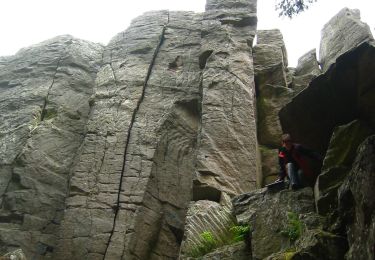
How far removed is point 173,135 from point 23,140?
766cm

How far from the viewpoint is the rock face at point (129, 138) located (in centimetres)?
1794

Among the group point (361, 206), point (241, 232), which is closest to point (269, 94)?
point (241, 232)

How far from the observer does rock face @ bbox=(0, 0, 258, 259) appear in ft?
58.9

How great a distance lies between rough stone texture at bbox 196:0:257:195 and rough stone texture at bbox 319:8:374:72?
4.99 meters

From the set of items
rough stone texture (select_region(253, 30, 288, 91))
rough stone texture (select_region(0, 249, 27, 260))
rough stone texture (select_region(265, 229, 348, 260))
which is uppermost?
rough stone texture (select_region(253, 30, 288, 91))

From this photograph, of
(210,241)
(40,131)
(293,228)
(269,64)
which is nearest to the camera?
(293,228)

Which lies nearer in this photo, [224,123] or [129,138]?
[224,123]

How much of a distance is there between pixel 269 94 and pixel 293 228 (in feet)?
45.7

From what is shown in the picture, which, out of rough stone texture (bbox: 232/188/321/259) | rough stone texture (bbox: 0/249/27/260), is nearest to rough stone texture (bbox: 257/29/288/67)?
rough stone texture (bbox: 232/188/321/259)

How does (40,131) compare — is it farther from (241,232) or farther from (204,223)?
(241,232)

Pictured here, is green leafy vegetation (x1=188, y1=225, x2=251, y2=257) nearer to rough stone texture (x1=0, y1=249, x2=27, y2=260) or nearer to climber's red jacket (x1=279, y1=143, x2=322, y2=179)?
climber's red jacket (x1=279, y1=143, x2=322, y2=179)

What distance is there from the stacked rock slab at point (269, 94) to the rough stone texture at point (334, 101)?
22.6 ft

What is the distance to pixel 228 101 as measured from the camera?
1994cm

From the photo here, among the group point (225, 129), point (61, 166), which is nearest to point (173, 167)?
point (225, 129)
